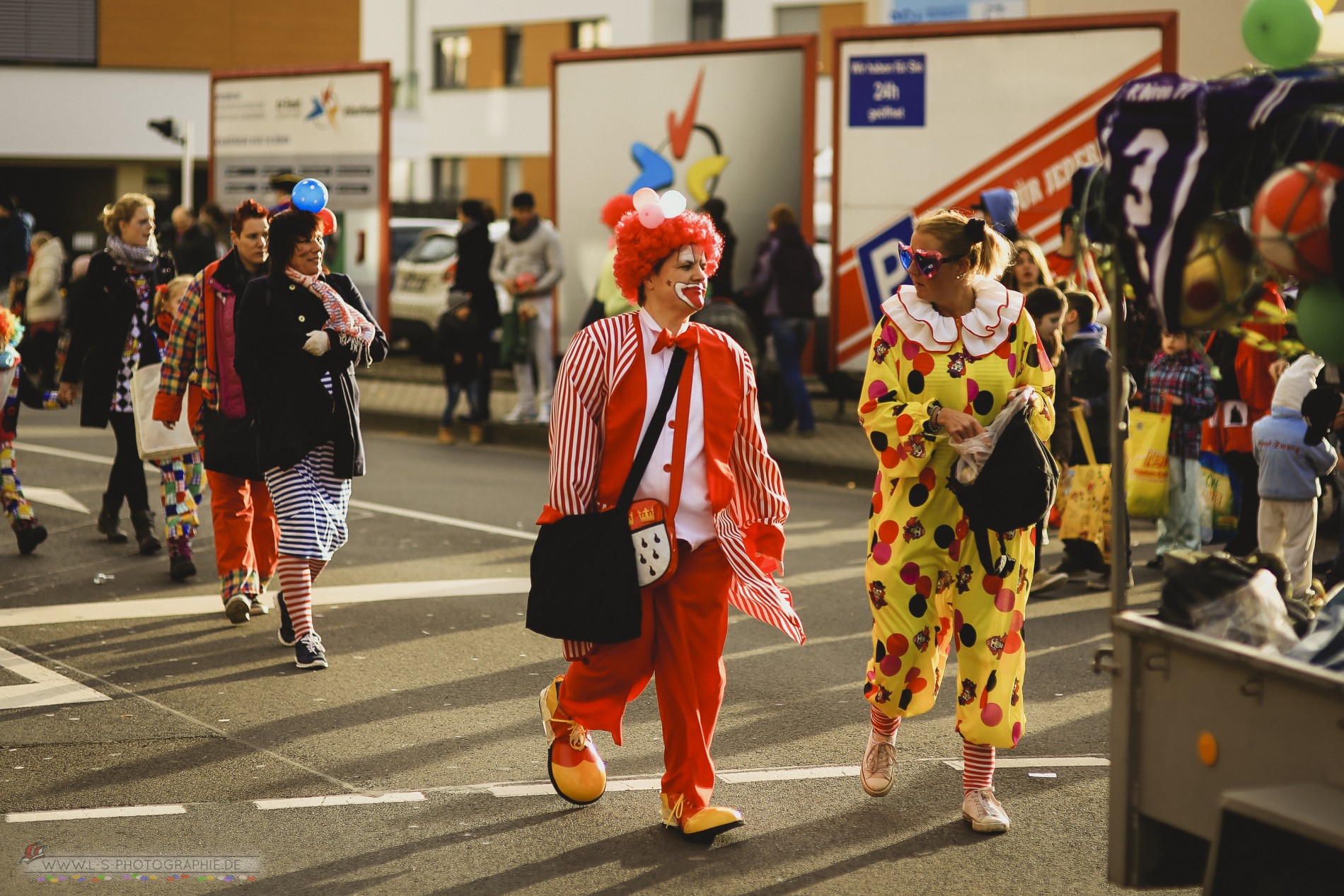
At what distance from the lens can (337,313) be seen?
23.3 ft

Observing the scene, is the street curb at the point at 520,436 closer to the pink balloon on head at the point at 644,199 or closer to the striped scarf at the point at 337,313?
the striped scarf at the point at 337,313

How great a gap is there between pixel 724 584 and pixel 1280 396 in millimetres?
4276

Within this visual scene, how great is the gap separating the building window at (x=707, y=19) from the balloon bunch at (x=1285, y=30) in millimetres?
40553

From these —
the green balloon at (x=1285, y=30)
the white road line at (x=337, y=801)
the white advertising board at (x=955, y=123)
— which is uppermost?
the white advertising board at (x=955, y=123)

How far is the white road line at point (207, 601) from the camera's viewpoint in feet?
26.3

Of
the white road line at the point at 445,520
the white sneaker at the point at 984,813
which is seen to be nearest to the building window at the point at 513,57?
the white road line at the point at 445,520

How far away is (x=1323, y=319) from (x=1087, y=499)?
18.5ft

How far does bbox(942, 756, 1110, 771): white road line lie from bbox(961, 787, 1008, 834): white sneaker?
2.00ft

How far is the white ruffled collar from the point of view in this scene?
16.9 feet

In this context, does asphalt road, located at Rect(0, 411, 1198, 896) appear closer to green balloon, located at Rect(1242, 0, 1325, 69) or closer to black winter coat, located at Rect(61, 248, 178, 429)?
black winter coat, located at Rect(61, 248, 178, 429)

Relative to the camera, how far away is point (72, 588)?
28.4 ft

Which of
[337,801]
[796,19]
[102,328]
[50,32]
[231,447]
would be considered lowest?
[337,801]

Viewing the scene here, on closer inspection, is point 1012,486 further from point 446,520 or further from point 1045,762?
point 446,520

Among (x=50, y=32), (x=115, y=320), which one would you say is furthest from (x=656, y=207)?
(x=50, y=32)
